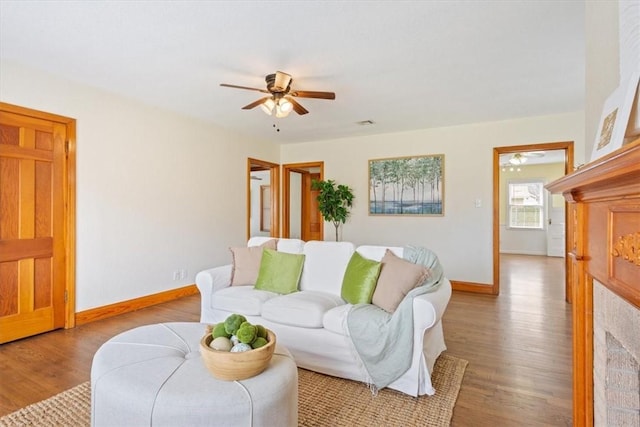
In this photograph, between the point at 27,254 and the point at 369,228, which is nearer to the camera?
the point at 27,254

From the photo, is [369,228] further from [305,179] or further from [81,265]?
[81,265]

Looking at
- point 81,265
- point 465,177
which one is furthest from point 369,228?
point 81,265

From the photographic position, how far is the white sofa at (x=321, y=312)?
2033 mm

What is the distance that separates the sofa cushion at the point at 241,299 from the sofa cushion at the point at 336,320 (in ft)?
2.00

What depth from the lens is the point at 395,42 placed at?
246 cm

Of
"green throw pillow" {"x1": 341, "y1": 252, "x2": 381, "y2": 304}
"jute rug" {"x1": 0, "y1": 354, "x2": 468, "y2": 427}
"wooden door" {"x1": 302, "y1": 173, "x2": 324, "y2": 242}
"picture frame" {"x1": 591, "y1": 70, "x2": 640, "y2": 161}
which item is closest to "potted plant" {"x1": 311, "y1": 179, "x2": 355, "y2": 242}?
"wooden door" {"x1": 302, "y1": 173, "x2": 324, "y2": 242}

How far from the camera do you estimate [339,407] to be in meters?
1.91

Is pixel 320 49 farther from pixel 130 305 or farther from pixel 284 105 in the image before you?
pixel 130 305

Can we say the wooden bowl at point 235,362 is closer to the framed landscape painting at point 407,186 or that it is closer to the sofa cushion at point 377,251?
the sofa cushion at point 377,251

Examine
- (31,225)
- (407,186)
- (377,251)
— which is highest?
(407,186)

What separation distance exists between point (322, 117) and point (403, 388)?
3384 mm

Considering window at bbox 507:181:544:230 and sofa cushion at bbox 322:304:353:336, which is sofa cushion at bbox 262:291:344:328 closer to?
sofa cushion at bbox 322:304:353:336

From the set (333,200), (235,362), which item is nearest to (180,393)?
(235,362)

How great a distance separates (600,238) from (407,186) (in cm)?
Result: 413
